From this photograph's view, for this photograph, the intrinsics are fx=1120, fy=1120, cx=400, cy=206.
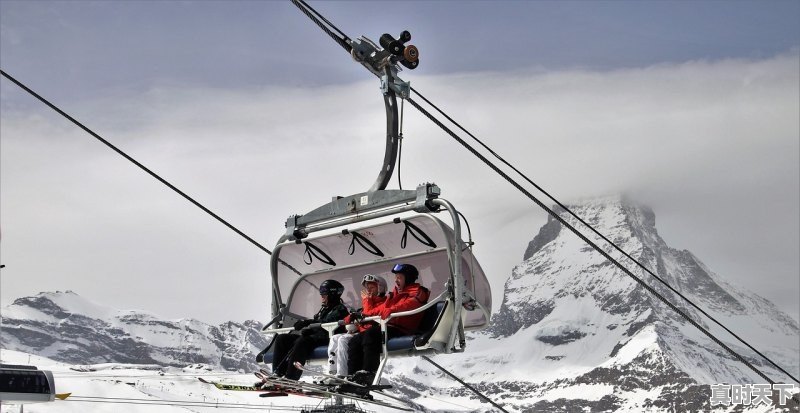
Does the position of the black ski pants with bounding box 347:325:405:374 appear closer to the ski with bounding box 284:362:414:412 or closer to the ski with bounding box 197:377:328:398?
the ski with bounding box 284:362:414:412

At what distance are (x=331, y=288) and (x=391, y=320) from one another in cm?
184

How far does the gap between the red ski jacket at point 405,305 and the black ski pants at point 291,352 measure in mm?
1314

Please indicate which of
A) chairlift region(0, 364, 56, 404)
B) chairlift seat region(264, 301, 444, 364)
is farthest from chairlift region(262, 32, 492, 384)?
chairlift region(0, 364, 56, 404)

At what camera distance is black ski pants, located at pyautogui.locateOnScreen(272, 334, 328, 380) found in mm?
17797

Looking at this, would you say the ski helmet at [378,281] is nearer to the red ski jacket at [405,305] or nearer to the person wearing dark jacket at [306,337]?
the red ski jacket at [405,305]

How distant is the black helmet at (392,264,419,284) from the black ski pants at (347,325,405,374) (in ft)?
3.25

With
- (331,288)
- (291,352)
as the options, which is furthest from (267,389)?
(331,288)

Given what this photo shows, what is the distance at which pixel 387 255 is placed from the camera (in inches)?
725

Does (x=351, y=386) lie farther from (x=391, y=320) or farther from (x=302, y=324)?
(x=302, y=324)

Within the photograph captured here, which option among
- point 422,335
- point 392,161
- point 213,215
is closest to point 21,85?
point 213,215

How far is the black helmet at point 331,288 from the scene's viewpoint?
1830 centimetres

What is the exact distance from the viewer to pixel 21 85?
14781 millimetres

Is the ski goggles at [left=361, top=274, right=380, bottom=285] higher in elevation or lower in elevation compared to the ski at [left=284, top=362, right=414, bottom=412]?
higher

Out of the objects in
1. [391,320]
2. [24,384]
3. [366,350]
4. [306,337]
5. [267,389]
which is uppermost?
[24,384]
